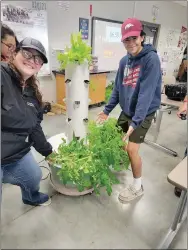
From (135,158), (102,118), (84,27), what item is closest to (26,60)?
(102,118)

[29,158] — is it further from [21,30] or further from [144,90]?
[21,30]

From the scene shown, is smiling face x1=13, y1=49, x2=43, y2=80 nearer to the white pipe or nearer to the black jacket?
the black jacket

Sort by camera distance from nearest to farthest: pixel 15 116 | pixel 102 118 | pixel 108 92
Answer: pixel 15 116
pixel 102 118
pixel 108 92

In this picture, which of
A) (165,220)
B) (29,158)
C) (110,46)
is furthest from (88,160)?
(110,46)

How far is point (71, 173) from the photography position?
1.31 metres

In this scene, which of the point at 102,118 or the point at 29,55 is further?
the point at 102,118

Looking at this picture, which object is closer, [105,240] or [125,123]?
[105,240]

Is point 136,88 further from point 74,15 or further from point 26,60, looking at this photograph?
point 74,15

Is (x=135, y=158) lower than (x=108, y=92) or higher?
lower

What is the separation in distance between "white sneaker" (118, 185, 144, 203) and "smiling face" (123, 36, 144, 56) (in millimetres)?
1090

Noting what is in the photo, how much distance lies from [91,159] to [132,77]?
670 mm

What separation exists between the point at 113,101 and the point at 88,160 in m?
0.63

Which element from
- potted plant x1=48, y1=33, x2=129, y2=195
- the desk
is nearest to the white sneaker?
potted plant x1=48, y1=33, x2=129, y2=195

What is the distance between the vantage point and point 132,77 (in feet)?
4.63
